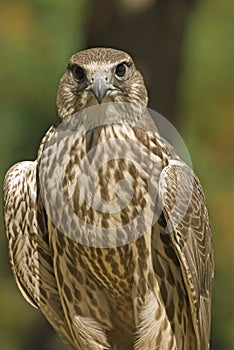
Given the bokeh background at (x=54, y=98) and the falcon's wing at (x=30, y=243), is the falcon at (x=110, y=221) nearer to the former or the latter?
the falcon's wing at (x=30, y=243)

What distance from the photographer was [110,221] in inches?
241

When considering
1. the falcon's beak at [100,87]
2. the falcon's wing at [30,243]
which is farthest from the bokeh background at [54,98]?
the falcon's beak at [100,87]

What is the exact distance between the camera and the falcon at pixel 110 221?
20.0ft

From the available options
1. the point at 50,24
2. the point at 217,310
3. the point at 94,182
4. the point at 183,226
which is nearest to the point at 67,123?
the point at 94,182

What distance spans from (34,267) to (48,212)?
1.38ft

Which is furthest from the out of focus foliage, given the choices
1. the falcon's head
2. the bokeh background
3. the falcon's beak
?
the falcon's beak

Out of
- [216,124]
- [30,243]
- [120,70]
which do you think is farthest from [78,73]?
[216,124]

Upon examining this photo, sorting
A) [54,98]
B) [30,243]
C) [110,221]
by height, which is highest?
[110,221]

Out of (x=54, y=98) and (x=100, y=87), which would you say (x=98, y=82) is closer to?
(x=100, y=87)

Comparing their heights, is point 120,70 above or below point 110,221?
above

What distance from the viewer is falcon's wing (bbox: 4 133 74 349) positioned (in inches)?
253

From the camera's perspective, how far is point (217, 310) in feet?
39.0

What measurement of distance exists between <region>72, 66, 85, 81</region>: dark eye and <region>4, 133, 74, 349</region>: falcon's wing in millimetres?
595

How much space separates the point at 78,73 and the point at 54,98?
20.5 feet
